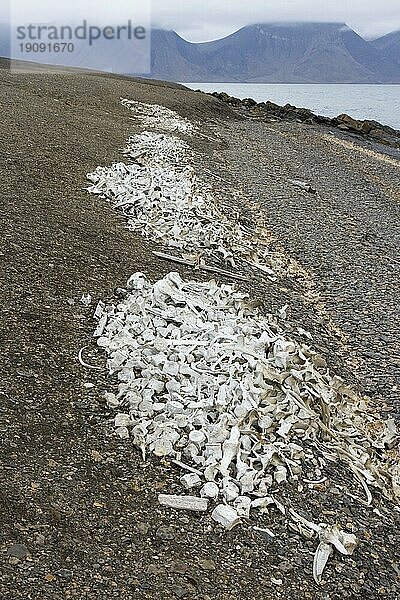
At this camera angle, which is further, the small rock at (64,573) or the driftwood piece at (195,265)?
the driftwood piece at (195,265)

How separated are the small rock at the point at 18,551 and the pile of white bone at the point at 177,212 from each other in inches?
177

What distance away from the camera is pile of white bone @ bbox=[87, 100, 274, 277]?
7.70m

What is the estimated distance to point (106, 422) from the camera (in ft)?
12.7

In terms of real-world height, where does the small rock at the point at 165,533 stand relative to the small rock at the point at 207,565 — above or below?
above

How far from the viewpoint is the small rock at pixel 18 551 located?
2791 mm

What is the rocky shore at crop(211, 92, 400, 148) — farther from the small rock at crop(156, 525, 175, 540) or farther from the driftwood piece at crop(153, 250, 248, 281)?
the small rock at crop(156, 525, 175, 540)

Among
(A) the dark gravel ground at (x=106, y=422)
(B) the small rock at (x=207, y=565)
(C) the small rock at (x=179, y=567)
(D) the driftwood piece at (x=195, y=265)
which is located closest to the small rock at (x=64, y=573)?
(A) the dark gravel ground at (x=106, y=422)

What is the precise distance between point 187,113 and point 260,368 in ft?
67.4

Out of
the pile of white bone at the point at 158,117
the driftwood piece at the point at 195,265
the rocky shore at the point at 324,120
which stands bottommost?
the driftwood piece at the point at 195,265

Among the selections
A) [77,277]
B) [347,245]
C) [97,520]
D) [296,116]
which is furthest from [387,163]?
[97,520]

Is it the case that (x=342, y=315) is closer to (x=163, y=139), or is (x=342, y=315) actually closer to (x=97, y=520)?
(x=97, y=520)

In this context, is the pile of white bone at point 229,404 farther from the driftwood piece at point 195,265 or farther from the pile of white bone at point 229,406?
the driftwood piece at point 195,265

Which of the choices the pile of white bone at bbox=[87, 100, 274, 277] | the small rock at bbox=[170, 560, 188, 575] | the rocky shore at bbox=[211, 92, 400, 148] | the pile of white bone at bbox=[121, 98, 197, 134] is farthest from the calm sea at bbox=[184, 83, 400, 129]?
the small rock at bbox=[170, 560, 188, 575]

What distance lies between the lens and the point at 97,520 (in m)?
3.12
